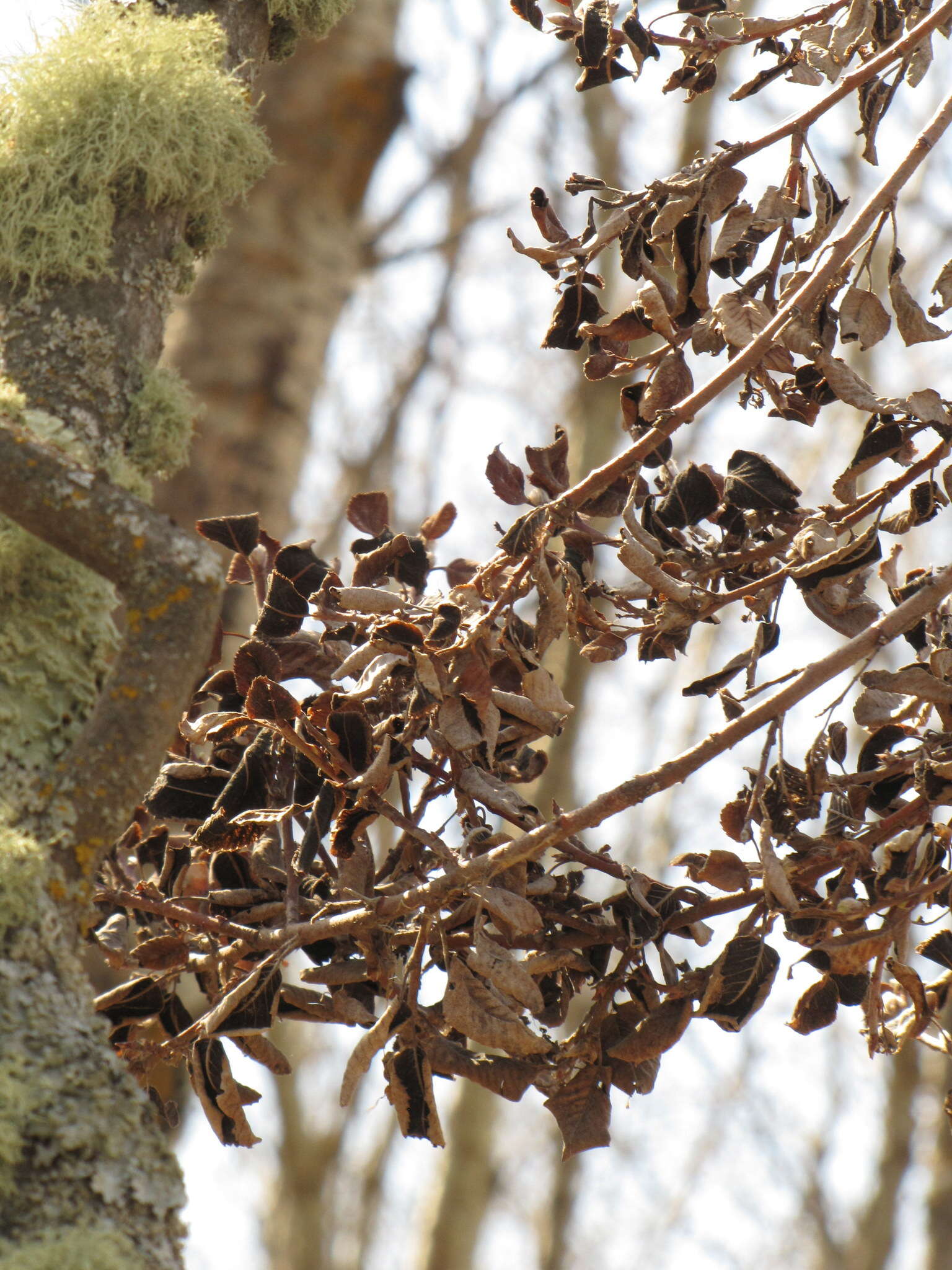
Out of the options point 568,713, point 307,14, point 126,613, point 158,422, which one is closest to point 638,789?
point 568,713

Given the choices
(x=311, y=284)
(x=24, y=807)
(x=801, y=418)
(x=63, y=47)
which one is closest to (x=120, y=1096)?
(x=24, y=807)

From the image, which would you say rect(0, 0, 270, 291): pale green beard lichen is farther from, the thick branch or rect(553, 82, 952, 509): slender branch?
rect(553, 82, 952, 509): slender branch

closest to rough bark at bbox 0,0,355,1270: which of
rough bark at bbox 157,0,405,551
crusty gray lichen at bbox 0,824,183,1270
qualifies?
crusty gray lichen at bbox 0,824,183,1270

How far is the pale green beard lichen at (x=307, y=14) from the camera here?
1294 mm

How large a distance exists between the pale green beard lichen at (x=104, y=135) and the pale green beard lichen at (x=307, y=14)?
132 millimetres

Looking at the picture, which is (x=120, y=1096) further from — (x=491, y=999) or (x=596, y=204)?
(x=596, y=204)

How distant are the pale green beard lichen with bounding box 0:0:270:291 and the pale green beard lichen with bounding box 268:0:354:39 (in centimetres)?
13

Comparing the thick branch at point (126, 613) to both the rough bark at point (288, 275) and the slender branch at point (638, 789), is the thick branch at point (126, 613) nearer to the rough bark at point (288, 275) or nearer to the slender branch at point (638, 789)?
the slender branch at point (638, 789)

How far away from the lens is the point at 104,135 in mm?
1121

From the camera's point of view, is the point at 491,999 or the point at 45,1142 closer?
the point at 45,1142

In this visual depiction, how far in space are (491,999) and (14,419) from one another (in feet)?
1.97

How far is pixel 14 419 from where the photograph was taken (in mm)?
952

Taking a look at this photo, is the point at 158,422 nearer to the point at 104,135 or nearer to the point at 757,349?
the point at 104,135

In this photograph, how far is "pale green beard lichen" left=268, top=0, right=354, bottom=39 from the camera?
129 centimetres
